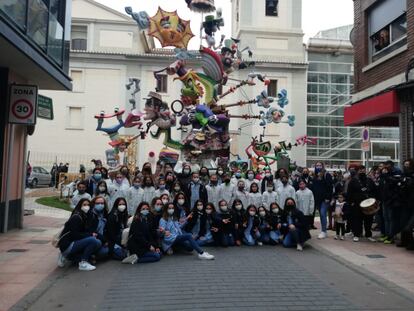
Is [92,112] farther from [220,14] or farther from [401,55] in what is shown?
[401,55]

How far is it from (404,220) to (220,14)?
1137 cm

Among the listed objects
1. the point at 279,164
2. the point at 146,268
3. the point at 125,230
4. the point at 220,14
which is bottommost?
the point at 146,268

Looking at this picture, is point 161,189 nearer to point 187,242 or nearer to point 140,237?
point 187,242

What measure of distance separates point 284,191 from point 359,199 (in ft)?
5.82

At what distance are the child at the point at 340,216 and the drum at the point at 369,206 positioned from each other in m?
0.65

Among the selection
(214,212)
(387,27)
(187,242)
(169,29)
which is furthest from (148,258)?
(169,29)

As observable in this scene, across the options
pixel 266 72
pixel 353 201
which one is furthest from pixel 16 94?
Answer: pixel 266 72

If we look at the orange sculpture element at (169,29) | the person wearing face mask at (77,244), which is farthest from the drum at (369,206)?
the orange sculpture element at (169,29)

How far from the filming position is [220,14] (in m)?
18.8

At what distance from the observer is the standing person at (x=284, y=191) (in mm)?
11677

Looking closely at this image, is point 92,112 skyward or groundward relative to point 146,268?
skyward

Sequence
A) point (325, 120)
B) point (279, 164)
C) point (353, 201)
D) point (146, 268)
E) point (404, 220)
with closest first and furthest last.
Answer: point (146, 268) < point (404, 220) < point (353, 201) < point (279, 164) < point (325, 120)

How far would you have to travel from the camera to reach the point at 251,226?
1109 cm

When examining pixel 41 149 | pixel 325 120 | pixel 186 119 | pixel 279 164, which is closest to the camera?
pixel 186 119
